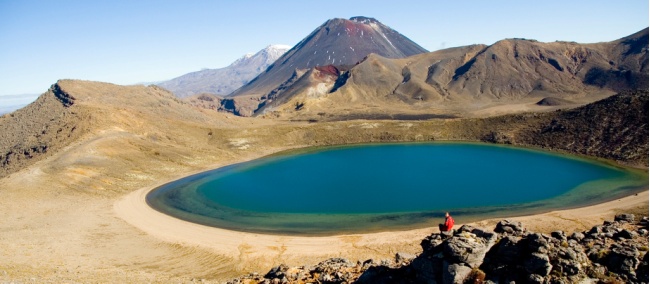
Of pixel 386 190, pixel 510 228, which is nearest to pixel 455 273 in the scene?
pixel 510 228

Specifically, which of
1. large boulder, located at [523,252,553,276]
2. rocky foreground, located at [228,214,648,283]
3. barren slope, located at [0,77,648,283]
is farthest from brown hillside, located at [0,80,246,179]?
large boulder, located at [523,252,553,276]

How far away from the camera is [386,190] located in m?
58.6

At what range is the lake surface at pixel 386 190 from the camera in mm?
46656

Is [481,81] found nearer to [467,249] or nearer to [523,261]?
[523,261]

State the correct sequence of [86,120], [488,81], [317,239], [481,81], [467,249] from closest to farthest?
[467,249] → [317,239] → [86,120] → [488,81] → [481,81]

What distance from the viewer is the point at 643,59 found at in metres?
160

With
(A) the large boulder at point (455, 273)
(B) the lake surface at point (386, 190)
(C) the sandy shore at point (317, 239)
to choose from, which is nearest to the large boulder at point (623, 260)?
(A) the large boulder at point (455, 273)

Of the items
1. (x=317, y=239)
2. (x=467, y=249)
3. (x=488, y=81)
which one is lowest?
(x=317, y=239)

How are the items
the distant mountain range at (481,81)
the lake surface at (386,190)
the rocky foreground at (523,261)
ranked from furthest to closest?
the distant mountain range at (481,81) → the lake surface at (386,190) → the rocky foreground at (523,261)

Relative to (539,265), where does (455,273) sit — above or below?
below

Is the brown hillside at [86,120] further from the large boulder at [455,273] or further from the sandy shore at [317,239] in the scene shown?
the large boulder at [455,273]

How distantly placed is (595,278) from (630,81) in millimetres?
177014

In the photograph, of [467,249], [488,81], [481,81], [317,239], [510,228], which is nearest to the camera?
[467,249]

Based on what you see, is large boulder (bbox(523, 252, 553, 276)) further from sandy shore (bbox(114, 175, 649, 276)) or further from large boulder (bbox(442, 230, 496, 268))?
sandy shore (bbox(114, 175, 649, 276))
